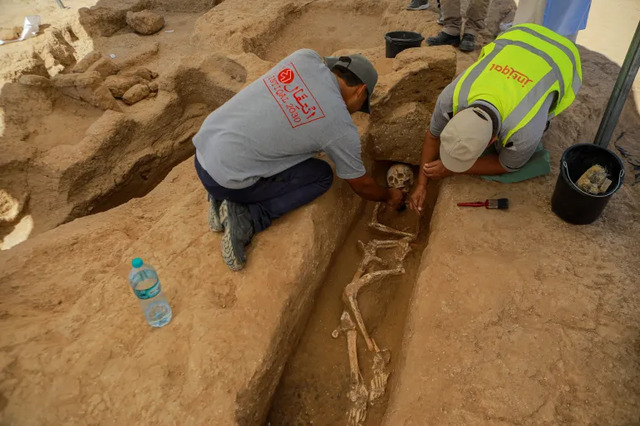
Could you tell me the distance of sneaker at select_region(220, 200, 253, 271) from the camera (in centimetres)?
238

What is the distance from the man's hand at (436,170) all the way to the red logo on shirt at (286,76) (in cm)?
118

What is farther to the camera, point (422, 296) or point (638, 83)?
point (638, 83)

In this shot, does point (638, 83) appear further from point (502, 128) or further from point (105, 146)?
point (105, 146)

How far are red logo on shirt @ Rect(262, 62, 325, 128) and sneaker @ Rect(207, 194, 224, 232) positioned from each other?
0.77m

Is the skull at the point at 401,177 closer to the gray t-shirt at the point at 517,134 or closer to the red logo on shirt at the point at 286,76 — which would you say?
the gray t-shirt at the point at 517,134

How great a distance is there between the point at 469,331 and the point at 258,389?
1.15 meters

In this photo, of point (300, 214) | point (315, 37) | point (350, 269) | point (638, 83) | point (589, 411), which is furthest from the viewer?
point (315, 37)

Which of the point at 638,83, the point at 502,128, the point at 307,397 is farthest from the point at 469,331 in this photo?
the point at 638,83

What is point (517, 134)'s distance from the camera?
2449mm

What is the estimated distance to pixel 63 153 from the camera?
3.87m

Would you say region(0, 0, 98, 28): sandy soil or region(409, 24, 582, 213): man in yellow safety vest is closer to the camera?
region(409, 24, 582, 213): man in yellow safety vest

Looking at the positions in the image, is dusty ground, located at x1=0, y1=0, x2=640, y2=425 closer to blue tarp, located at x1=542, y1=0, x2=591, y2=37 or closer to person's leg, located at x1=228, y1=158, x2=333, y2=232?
person's leg, located at x1=228, y1=158, x2=333, y2=232

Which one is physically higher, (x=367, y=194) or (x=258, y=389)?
(x=367, y=194)

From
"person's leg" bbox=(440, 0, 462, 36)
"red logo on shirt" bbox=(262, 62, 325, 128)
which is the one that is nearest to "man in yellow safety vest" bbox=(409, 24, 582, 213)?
"red logo on shirt" bbox=(262, 62, 325, 128)
